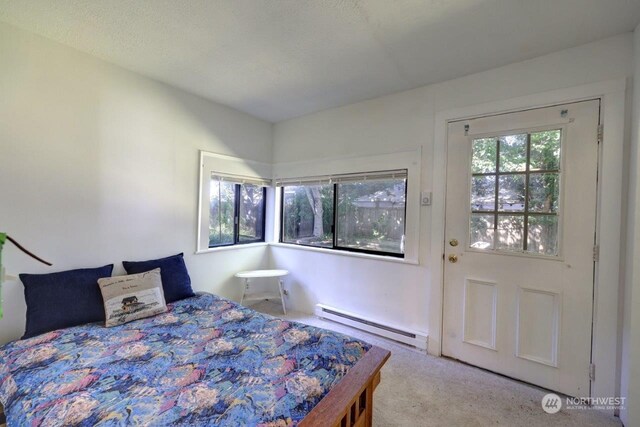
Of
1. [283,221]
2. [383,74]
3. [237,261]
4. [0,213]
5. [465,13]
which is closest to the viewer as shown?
[465,13]

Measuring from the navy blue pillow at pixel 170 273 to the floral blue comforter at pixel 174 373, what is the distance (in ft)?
1.44

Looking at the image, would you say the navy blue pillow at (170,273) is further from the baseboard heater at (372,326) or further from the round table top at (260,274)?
the baseboard heater at (372,326)

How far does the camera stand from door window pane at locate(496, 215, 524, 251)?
2.08 metres

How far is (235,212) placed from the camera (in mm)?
3393

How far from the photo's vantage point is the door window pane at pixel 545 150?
1.95 meters

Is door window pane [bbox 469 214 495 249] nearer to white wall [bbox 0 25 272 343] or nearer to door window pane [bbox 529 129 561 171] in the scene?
door window pane [bbox 529 129 561 171]

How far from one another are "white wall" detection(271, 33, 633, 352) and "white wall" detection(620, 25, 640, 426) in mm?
302

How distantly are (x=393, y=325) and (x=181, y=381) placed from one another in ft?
6.42

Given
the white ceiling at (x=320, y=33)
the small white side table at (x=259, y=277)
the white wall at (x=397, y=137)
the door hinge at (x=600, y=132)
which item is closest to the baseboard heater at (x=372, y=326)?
the white wall at (x=397, y=137)

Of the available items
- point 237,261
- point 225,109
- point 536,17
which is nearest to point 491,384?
point 536,17

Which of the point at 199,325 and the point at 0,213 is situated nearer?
the point at 0,213

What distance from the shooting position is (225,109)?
3139mm

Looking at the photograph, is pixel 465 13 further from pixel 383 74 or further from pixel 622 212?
pixel 622 212

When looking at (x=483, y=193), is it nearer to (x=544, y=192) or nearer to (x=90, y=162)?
(x=544, y=192)
